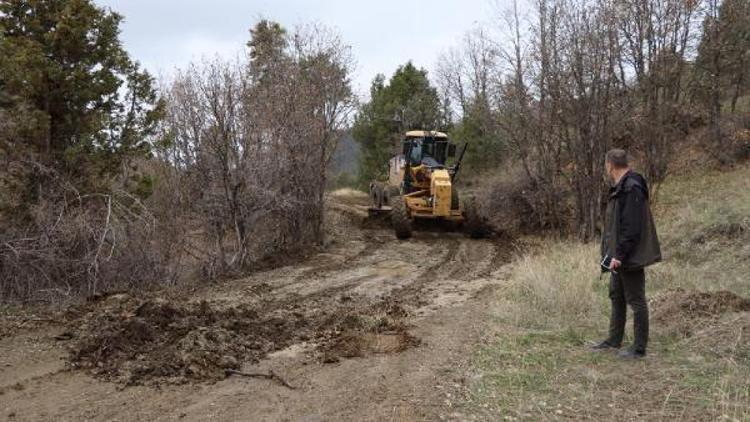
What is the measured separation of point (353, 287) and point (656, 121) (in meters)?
10.1

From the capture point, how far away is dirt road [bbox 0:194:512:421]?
15.2ft

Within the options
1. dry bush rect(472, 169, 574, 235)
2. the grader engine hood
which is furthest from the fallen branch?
dry bush rect(472, 169, 574, 235)

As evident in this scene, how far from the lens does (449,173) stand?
1925 centimetres

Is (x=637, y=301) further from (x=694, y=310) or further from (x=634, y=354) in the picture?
(x=694, y=310)

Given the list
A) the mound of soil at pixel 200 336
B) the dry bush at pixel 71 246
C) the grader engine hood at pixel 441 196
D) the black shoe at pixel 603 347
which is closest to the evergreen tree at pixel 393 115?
the grader engine hood at pixel 441 196

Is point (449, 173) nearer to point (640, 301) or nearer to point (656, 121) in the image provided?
point (656, 121)

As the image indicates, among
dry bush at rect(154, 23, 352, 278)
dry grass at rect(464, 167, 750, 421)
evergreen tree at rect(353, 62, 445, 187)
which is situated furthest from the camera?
evergreen tree at rect(353, 62, 445, 187)

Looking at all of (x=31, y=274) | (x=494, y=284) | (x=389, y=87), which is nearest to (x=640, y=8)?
(x=494, y=284)

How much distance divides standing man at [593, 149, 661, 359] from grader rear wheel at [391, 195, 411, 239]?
1115 centimetres

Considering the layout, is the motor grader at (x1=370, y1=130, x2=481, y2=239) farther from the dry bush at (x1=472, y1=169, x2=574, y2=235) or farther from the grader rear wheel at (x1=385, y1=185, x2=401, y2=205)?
the dry bush at (x1=472, y1=169, x2=574, y2=235)

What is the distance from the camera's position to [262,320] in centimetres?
721

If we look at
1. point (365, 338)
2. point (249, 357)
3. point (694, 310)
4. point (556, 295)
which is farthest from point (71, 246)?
point (694, 310)

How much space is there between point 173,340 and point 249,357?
0.82 metres

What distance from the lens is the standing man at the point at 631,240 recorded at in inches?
222
